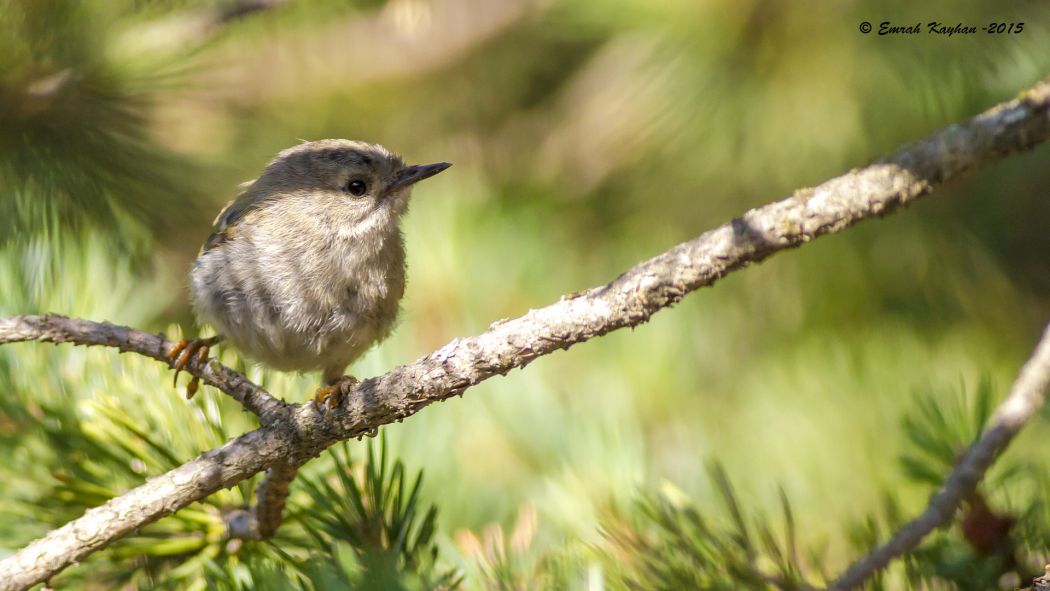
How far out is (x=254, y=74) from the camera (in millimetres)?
3779

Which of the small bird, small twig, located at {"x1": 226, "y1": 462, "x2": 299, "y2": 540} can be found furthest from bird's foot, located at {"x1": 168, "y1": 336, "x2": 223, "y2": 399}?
small twig, located at {"x1": 226, "y1": 462, "x2": 299, "y2": 540}

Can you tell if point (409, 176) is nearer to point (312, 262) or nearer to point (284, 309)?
point (312, 262)

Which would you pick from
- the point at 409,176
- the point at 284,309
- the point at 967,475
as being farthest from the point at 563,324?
the point at 409,176

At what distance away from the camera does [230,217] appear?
2604mm

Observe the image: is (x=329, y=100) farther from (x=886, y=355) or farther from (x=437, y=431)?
(x=886, y=355)

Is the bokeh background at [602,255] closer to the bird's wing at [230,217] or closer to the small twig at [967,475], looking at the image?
the bird's wing at [230,217]

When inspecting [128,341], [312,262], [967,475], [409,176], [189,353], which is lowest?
[967,475]

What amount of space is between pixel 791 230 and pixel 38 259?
1.45 meters

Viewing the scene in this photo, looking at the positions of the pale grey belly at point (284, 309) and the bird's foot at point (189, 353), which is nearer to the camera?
the bird's foot at point (189, 353)

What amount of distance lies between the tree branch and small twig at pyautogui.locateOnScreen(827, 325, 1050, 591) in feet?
1.05

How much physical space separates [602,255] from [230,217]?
1.06 meters

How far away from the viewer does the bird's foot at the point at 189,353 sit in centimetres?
162

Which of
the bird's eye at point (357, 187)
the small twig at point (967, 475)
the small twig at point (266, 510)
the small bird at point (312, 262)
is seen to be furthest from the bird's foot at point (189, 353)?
the small twig at point (967, 475)

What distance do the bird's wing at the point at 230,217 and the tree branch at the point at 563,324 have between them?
3.91 ft
